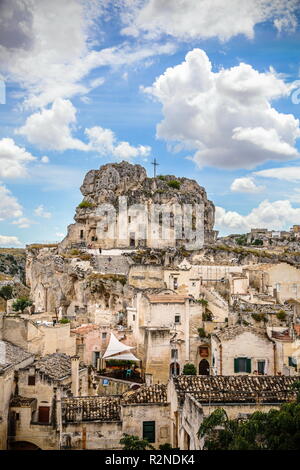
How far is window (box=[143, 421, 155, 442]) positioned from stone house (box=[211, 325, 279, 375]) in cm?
928

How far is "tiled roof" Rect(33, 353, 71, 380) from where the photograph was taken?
2602 centimetres

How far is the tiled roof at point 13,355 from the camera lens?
25759 millimetres

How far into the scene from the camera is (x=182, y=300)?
1364 inches

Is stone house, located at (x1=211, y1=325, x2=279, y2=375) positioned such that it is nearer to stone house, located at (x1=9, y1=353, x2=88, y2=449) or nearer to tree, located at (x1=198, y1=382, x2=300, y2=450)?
stone house, located at (x1=9, y1=353, x2=88, y2=449)

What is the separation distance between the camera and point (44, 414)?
25547 millimetres

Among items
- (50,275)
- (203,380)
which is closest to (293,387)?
(203,380)

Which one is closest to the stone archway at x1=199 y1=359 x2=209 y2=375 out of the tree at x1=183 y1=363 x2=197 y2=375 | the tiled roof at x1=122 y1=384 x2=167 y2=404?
the tree at x1=183 y1=363 x2=197 y2=375

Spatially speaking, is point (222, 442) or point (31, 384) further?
point (31, 384)

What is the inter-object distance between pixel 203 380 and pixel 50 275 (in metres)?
34.7

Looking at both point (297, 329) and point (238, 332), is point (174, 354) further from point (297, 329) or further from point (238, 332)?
point (297, 329)

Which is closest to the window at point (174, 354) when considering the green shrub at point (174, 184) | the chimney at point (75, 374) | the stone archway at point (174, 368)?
the stone archway at point (174, 368)

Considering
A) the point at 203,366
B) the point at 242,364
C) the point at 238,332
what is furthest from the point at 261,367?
the point at 203,366

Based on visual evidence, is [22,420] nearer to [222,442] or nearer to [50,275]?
[222,442]

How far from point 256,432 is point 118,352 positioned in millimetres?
19257
